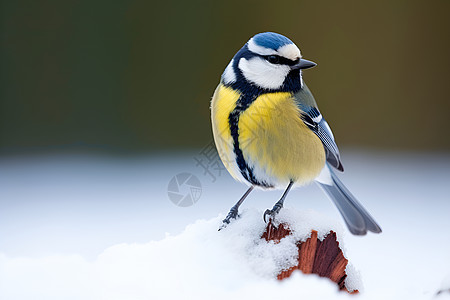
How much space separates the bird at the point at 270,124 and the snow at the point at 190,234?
9 centimetres

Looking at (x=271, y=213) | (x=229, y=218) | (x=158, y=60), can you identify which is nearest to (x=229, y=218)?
(x=229, y=218)

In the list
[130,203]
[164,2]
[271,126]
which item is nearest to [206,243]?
[271,126]

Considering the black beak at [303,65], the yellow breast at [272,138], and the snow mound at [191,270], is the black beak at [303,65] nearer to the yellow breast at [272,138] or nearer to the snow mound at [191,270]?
the yellow breast at [272,138]

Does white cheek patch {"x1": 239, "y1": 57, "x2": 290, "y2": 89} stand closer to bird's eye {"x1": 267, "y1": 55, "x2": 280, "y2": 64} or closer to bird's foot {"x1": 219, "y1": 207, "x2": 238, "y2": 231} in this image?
bird's eye {"x1": 267, "y1": 55, "x2": 280, "y2": 64}

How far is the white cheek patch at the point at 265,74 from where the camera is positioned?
3.21 ft

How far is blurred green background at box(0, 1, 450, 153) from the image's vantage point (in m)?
2.23

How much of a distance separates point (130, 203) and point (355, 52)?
141 centimetres

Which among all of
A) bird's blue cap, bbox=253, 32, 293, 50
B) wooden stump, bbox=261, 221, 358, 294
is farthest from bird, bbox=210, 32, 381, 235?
wooden stump, bbox=261, 221, 358, 294

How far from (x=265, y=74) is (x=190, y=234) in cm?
38

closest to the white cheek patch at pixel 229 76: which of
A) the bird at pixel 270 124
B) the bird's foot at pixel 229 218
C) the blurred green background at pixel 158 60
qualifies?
the bird at pixel 270 124

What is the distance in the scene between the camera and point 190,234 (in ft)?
3.07

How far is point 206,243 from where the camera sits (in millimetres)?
891

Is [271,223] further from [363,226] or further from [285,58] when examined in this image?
[285,58]

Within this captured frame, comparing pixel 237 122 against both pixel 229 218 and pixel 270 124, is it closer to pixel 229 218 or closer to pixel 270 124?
pixel 270 124
